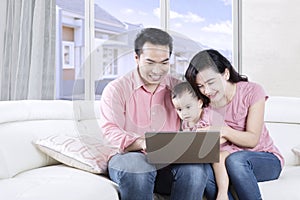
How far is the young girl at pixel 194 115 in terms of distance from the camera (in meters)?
1.62

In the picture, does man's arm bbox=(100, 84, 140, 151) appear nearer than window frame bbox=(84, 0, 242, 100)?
Yes

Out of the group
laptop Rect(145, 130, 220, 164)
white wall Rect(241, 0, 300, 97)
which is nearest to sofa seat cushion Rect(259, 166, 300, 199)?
laptop Rect(145, 130, 220, 164)

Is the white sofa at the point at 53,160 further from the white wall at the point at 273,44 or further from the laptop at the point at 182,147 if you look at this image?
the white wall at the point at 273,44

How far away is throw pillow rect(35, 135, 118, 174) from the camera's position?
1.72 metres

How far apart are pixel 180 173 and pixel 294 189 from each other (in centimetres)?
47

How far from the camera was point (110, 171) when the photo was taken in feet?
5.44

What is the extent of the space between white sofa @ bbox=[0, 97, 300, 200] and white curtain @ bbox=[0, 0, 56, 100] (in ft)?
2.00

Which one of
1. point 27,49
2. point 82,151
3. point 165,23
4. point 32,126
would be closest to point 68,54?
point 27,49

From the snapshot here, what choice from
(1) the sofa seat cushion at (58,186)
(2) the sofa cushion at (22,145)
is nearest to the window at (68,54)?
(2) the sofa cushion at (22,145)

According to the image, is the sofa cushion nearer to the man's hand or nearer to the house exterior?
the house exterior

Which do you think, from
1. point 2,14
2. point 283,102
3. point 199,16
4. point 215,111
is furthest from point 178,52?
point 199,16

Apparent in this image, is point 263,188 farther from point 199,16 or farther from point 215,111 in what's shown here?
point 199,16

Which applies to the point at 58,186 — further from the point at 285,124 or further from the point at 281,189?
the point at 285,124

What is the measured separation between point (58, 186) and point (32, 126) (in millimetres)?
532
